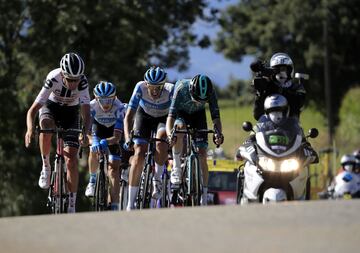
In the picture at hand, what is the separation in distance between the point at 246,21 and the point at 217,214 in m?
70.6

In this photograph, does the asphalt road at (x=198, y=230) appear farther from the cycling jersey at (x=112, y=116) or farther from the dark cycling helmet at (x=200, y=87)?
the cycling jersey at (x=112, y=116)

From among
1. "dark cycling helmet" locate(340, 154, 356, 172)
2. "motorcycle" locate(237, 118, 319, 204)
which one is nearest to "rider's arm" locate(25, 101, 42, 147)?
"motorcycle" locate(237, 118, 319, 204)

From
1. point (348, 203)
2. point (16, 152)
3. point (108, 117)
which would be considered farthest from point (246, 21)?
point (348, 203)

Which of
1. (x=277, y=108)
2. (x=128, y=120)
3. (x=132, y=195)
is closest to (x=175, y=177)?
(x=132, y=195)

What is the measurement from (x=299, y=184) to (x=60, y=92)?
12.6 feet

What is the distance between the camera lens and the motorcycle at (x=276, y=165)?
12789 mm

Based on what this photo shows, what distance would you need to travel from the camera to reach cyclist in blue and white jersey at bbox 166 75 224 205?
14.4 metres

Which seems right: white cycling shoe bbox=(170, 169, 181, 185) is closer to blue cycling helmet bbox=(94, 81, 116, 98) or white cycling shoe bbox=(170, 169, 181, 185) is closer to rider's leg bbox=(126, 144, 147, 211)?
rider's leg bbox=(126, 144, 147, 211)

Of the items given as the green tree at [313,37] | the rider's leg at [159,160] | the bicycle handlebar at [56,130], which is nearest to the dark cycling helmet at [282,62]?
the rider's leg at [159,160]

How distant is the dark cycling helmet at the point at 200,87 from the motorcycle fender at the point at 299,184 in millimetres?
1960

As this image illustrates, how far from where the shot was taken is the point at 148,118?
51.2 feet

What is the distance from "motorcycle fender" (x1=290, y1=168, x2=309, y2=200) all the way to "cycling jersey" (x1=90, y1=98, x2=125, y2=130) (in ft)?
15.0

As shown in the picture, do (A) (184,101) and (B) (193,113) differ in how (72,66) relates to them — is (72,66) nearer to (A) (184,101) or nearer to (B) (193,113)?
(A) (184,101)

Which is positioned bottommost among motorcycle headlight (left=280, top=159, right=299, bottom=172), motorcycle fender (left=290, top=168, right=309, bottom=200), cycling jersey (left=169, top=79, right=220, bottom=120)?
motorcycle fender (left=290, top=168, right=309, bottom=200)
